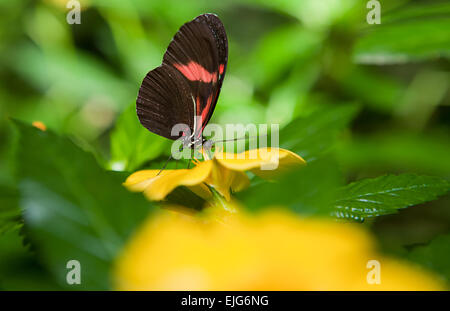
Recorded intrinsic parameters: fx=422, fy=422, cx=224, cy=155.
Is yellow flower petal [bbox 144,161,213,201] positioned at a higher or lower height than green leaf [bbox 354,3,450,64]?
lower

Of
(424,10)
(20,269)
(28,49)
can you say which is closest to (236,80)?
(424,10)

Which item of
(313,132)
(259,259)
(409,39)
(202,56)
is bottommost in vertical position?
(259,259)

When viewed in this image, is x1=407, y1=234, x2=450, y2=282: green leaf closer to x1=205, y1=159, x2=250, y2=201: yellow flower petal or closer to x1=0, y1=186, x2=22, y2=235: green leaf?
x1=205, y1=159, x2=250, y2=201: yellow flower petal

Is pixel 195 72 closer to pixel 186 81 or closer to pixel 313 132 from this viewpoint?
pixel 186 81

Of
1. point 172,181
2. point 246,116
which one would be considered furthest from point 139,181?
point 246,116

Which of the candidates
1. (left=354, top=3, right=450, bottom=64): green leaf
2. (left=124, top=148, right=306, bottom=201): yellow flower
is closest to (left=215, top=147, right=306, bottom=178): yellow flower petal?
(left=124, top=148, right=306, bottom=201): yellow flower

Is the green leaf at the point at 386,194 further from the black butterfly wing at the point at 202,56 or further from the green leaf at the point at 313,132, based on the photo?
the black butterfly wing at the point at 202,56
